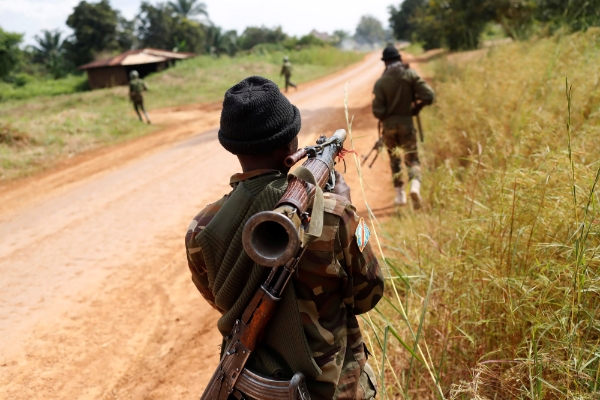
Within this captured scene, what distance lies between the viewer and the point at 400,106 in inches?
199

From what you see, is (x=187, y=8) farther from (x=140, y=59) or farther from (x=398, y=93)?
(x=398, y=93)

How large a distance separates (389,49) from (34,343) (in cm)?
Result: 422

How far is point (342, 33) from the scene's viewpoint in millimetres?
117500

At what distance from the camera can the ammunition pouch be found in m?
1.36

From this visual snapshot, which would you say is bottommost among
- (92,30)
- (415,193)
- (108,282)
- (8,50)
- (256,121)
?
(108,282)

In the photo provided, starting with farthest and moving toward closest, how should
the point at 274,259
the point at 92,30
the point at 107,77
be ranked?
the point at 92,30, the point at 107,77, the point at 274,259

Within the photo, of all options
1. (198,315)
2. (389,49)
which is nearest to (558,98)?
(389,49)

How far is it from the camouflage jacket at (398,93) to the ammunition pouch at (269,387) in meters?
4.12

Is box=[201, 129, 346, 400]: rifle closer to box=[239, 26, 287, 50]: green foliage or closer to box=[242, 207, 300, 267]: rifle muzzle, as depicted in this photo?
box=[242, 207, 300, 267]: rifle muzzle

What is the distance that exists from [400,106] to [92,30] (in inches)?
1372

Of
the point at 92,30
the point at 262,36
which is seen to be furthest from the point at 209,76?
the point at 262,36

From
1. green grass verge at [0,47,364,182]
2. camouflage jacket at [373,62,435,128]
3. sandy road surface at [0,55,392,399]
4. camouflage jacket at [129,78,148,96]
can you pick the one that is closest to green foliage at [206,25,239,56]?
green grass verge at [0,47,364,182]

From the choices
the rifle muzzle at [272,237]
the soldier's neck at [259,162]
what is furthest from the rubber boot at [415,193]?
the rifle muzzle at [272,237]

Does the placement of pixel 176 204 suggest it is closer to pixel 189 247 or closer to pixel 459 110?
pixel 459 110
